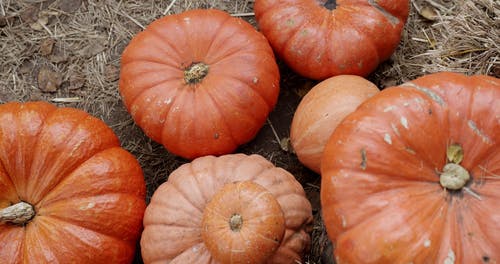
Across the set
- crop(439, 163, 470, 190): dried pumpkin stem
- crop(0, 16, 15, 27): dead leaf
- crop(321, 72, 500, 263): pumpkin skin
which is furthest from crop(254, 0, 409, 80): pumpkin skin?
crop(0, 16, 15, 27): dead leaf

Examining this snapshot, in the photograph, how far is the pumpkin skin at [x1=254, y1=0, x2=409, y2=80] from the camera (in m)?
3.49

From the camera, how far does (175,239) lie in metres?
3.02

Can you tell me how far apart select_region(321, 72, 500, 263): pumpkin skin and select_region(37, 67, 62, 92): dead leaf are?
93.8 inches

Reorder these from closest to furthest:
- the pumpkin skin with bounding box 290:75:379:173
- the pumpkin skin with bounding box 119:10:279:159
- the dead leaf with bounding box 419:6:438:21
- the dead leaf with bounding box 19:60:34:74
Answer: the pumpkin skin with bounding box 290:75:379:173 < the pumpkin skin with bounding box 119:10:279:159 < the dead leaf with bounding box 419:6:438:21 < the dead leaf with bounding box 19:60:34:74

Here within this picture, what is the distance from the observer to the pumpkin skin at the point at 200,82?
3.33 metres

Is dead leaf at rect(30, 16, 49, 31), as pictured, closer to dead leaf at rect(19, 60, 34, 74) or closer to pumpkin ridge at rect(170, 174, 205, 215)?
dead leaf at rect(19, 60, 34, 74)

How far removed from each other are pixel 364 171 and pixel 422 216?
0.32 metres

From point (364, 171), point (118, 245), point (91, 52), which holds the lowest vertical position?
point (118, 245)

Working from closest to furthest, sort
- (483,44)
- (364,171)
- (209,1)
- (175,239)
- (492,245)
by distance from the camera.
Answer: (492,245)
(364,171)
(175,239)
(483,44)
(209,1)

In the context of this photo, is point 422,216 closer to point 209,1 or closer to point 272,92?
point 272,92

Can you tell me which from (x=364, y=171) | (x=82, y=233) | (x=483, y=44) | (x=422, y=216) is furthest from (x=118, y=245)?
(x=483, y=44)

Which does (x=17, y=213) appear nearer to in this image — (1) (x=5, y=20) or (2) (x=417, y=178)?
(1) (x=5, y=20)

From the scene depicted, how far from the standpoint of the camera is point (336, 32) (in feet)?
11.4

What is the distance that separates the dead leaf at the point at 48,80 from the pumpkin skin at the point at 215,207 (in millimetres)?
1401
